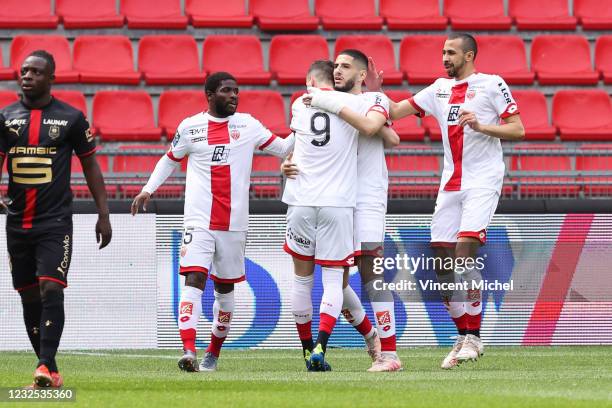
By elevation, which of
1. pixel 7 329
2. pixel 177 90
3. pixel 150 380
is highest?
pixel 177 90

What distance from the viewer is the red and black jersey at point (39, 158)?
6.89 meters

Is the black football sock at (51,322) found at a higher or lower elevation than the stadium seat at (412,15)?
lower

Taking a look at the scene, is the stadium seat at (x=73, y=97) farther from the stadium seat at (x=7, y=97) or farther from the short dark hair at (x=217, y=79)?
the short dark hair at (x=217, y=79)

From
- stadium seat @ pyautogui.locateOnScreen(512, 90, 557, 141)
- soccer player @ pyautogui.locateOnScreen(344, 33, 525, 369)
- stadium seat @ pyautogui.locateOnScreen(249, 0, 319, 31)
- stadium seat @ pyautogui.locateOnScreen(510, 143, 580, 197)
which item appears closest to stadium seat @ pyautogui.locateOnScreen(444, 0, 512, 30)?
stadium seat @ pyautogui.locateOnScreen(512, 90, 557, 141)

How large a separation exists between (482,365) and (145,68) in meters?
8.28

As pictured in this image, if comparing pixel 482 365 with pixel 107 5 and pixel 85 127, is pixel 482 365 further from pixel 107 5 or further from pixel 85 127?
pixel 107 5

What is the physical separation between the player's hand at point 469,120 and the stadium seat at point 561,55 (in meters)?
7.96

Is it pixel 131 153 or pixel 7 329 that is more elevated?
pixel 131 153

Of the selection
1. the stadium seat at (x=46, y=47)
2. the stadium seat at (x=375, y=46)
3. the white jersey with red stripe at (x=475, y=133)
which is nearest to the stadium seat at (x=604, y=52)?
the stadium seat at (x=375, y=46)

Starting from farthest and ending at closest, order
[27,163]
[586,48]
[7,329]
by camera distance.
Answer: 1. [586,48]
2. [7,329]
3. [27,163]

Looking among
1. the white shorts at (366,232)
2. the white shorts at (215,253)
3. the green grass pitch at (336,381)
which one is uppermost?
the white shorts at (366,232)

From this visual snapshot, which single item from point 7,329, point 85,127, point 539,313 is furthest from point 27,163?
point 539,313

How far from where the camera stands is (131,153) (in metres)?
12.1

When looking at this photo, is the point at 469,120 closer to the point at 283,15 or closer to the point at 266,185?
the point at 266,185
